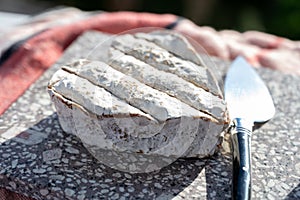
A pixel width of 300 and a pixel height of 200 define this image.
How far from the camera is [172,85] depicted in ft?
2.60

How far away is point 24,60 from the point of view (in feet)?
3.53

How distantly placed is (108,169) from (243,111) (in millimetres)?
252

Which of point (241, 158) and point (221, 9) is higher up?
point (241, 158)

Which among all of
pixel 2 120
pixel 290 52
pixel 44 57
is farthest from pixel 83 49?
pixel 290 52

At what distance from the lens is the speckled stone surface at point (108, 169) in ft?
2.35

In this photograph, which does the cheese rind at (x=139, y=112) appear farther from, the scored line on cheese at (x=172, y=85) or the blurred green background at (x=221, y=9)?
the blurred green background at (x=221, y=9)

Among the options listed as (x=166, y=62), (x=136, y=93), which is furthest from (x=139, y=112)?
(x=166, y=62)

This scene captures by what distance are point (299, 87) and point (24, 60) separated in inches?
22.6

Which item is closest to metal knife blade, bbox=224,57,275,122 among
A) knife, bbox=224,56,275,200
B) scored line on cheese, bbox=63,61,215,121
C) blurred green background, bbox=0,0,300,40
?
knife, bbox=224,56,275,200

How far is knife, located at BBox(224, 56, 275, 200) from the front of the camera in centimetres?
70

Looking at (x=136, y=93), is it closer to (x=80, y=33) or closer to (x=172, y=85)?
(x=172, y=85)

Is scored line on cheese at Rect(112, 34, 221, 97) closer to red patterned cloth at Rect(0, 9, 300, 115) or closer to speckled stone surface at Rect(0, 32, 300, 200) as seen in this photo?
speckled stone surface at Rect(0, 32, 300, 200)

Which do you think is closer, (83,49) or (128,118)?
(128,118)

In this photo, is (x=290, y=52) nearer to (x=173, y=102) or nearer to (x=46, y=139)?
(x=173, y=102)
